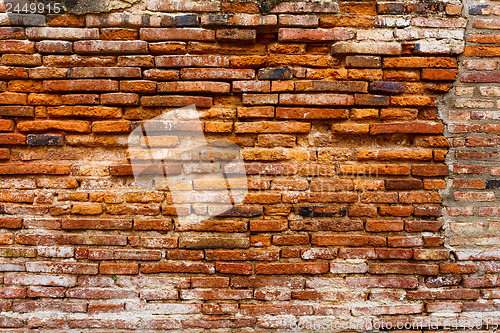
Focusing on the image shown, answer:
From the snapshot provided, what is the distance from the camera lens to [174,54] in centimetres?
A: 190

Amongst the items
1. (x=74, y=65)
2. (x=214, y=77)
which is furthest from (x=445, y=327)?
(x=74, y=65)

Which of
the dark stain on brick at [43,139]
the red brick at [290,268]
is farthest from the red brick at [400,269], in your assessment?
the dark stain on brick at [43,139]

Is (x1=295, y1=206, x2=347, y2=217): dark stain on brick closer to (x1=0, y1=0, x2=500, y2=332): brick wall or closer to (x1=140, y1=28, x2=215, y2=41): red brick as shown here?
(x1=0, y1=0, x2=500, y2=332): brick wall

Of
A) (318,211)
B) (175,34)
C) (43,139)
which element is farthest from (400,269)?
(43,139)

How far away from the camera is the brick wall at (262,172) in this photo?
74.6 inches

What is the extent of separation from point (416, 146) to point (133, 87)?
6.71 feet

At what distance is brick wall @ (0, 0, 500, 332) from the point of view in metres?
1.90

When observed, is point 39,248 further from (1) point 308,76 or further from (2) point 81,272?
(1) point 308,76

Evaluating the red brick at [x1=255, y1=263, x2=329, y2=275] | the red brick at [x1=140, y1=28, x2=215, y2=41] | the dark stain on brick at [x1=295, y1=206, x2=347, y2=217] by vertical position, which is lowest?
the red brick at [x1=255, y1=263, x2=329, y2=275]

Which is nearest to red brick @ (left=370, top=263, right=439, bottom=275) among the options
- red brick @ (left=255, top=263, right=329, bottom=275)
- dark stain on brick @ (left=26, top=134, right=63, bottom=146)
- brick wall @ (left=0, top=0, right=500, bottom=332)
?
brick wall @ (left=0, top=0, right=500, bottom=332)

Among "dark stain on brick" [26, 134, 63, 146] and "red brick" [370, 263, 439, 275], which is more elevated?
"dark stain on brick" [26, 134, 63, 146]

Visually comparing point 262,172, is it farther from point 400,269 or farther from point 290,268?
point 400,269

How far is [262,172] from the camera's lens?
1.93 m

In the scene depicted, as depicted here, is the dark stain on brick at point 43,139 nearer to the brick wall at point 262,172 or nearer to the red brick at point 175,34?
the brick wall at point 262,172
